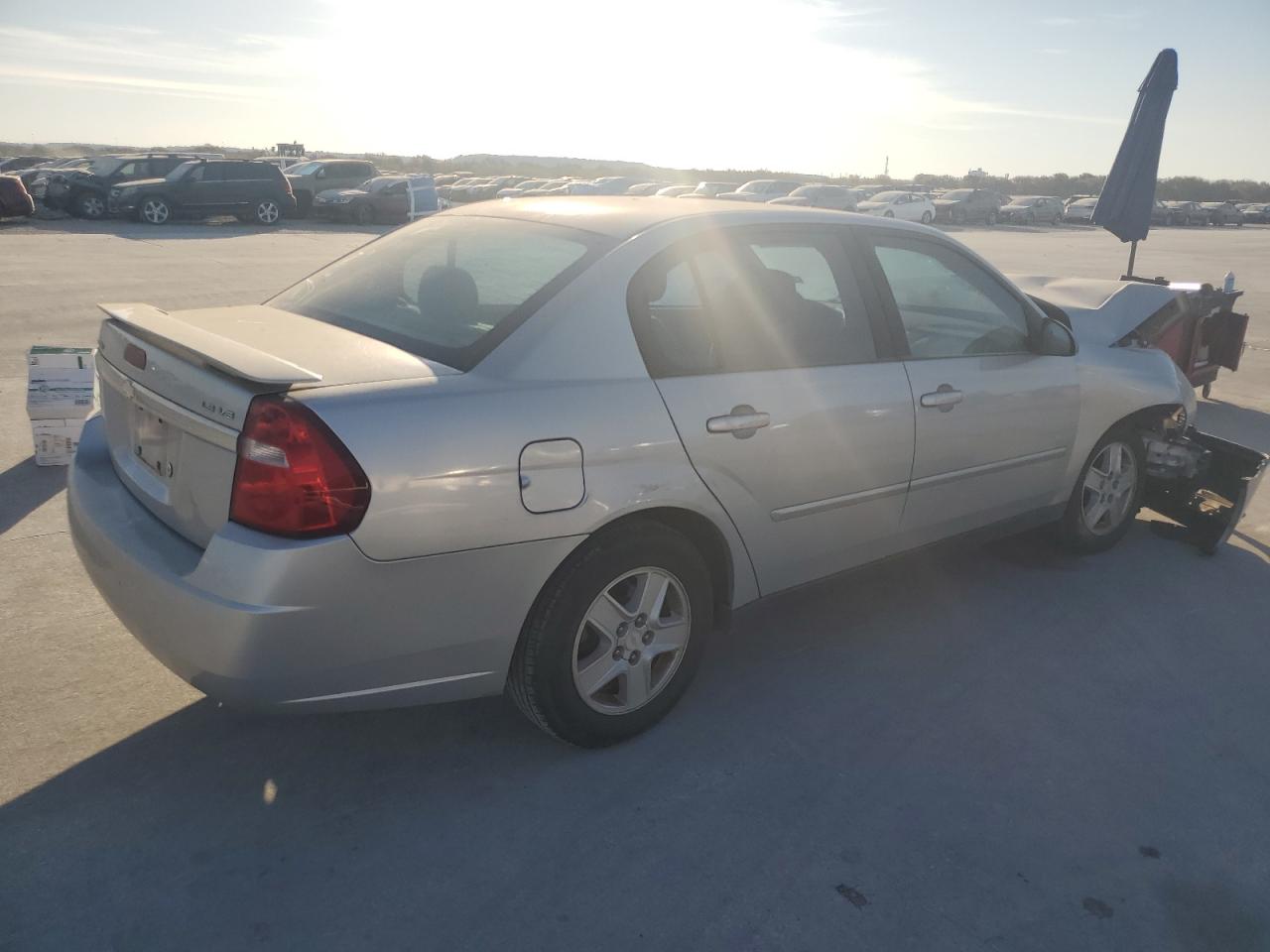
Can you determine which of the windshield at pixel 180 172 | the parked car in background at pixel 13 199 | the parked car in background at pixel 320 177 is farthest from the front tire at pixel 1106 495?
the parked car in background at pixel 320 177

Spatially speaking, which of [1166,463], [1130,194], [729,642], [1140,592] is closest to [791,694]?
[729,642]

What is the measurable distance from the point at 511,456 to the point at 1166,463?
3943 mm

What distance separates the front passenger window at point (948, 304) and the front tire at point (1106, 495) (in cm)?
92

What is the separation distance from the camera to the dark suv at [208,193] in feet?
83.1

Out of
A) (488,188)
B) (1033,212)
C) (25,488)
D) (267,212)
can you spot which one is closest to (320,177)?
(267,212)

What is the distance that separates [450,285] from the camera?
134 inches

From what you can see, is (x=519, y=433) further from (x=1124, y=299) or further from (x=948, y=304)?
(x=1124, y=299)

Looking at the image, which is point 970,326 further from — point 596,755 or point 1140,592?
point 596,755

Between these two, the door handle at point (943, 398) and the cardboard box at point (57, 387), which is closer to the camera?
the door handle at point (943, 398)

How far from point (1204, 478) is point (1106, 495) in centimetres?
66

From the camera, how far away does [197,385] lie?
2736 millimetres

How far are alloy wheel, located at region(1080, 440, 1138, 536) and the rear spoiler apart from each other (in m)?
3.74

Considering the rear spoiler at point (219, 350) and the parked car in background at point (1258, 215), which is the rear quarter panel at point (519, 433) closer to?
the rear spoiler at point (219, 350)

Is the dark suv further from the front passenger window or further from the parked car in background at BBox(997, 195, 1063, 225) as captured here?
the parked car in background at BBox(997, 195, 1063, 225)
